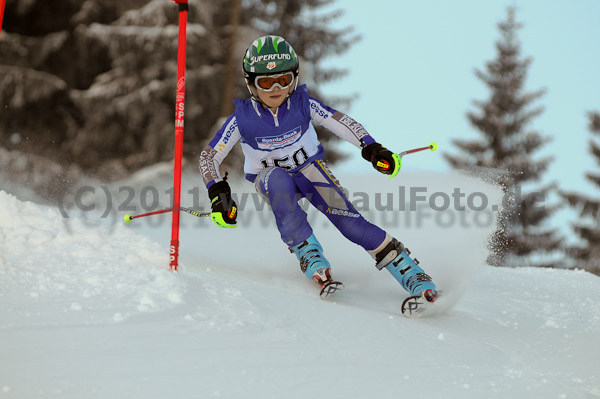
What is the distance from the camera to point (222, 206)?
3668 mm

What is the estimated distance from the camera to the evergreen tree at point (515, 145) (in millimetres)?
16922

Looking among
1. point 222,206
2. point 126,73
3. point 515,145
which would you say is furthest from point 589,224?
point 222,206

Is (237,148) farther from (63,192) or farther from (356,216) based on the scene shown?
(356,216)

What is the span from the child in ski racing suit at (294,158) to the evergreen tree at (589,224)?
1485cm

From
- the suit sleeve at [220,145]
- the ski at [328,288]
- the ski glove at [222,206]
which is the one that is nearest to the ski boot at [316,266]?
the ski at [328,288]

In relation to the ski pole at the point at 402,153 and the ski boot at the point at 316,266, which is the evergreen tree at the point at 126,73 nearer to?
the ski boot at the point at 316,266

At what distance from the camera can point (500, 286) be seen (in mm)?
5430

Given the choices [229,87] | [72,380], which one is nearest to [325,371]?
[72,380]

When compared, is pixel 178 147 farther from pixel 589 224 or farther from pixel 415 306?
pixel 589 224

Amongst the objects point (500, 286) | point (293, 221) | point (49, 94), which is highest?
point (49, 94)

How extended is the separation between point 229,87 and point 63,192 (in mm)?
5716

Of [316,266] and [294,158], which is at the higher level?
[294,158]

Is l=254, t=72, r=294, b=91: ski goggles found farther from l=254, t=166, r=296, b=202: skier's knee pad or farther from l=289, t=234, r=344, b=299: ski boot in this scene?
l=289, t=234, r=344, b=299: ski boot

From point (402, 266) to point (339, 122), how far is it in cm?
115
